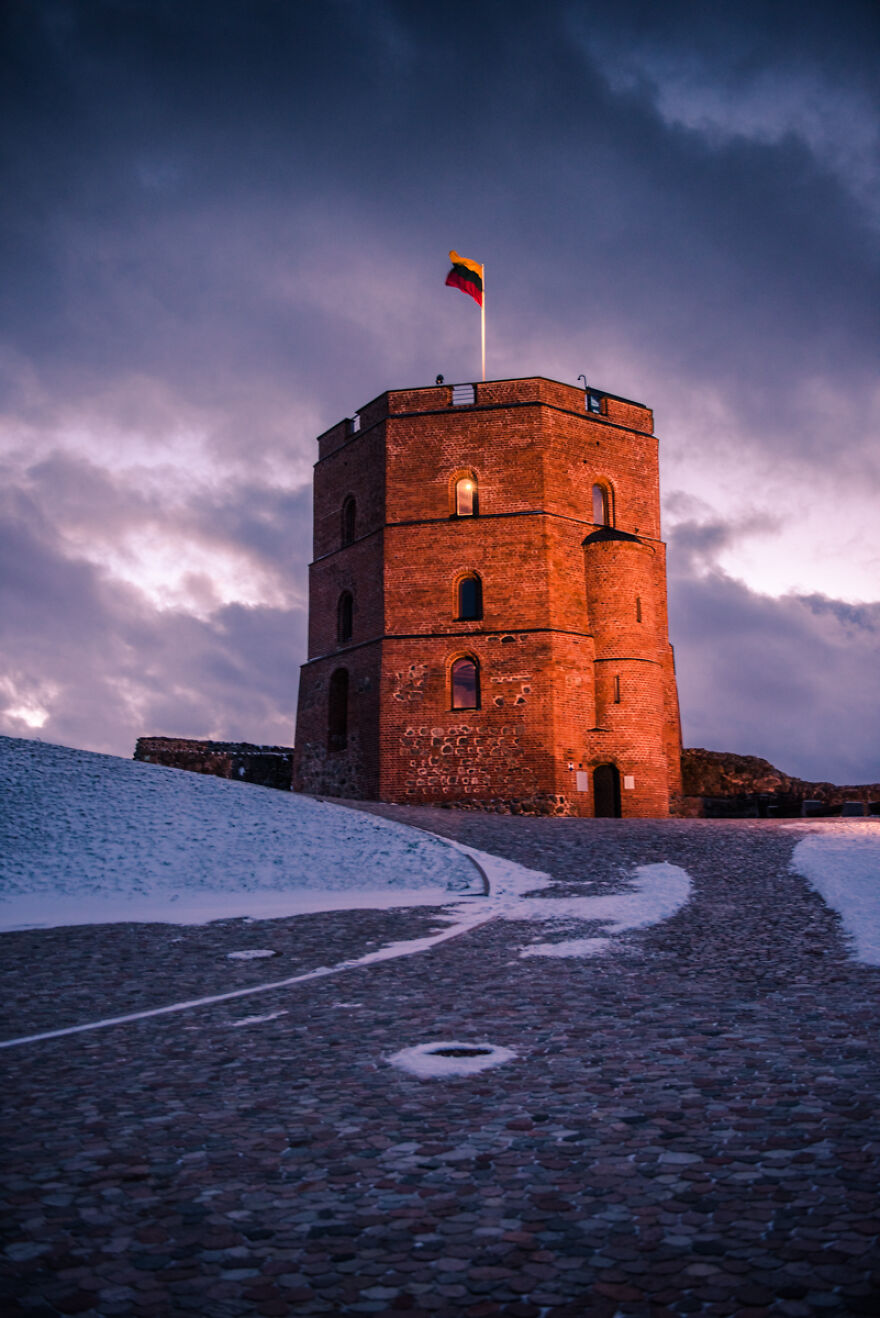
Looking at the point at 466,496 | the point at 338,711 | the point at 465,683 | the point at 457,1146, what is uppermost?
the point at 466,496

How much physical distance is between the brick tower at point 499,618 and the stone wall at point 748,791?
1.54 meters

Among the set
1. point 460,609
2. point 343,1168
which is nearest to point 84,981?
point 343,1168

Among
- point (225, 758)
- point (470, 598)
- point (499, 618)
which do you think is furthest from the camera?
point (225, 758)

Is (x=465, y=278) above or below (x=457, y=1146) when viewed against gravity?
above

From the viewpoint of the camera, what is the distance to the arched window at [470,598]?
88.0 ft

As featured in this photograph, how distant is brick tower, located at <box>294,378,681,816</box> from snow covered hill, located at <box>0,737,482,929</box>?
865 centimetres

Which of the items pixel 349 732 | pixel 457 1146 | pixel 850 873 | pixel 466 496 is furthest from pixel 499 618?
pixel 457 1146

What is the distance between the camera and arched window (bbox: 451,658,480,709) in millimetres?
26578

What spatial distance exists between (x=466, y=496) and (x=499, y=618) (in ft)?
12.7

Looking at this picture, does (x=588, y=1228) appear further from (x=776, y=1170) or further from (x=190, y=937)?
(x=190, y=937)

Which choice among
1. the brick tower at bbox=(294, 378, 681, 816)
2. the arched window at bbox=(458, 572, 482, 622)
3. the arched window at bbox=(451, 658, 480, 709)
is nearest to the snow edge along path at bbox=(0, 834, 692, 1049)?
the brick tower at bbox=(294, 378, 681, 816)

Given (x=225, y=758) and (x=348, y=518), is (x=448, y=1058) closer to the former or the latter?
(x=348, y=518)

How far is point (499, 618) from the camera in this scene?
2623cm

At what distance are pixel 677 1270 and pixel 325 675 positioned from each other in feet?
88.4
